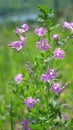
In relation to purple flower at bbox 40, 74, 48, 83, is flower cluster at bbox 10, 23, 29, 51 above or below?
above

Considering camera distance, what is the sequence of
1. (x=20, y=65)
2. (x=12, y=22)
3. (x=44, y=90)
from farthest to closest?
(x=12, y=22), (x=20, y=65), (x=44, y=90)

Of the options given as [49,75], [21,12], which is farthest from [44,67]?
[21,12]

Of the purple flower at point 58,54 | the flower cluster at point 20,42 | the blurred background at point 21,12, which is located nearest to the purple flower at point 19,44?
the flower cluster at point 20,42

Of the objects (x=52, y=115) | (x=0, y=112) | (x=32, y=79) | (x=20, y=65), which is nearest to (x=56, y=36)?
(x=32, y=79)

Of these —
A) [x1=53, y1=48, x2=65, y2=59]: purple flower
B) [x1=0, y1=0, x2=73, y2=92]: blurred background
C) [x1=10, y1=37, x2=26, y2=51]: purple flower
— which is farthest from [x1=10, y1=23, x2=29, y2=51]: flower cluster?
[x1=0, y1=0, x2=73, y2=92]: blurred background

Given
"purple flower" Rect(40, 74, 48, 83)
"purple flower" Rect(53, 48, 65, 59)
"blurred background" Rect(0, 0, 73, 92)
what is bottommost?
"purple flower" Rect(40, 74, 48, 83)

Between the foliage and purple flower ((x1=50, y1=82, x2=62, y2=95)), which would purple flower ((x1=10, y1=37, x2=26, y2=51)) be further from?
purple flower ((x1=50, y1=82, x2=62, y2=95))

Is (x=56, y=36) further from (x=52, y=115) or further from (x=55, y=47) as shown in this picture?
(x=52, y=115)

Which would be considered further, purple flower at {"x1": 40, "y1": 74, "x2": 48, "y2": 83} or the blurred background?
the blurred background

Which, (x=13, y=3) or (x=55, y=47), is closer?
(x=55, y=47)

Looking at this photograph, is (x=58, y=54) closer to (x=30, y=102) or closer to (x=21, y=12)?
(x=30, y=102)
